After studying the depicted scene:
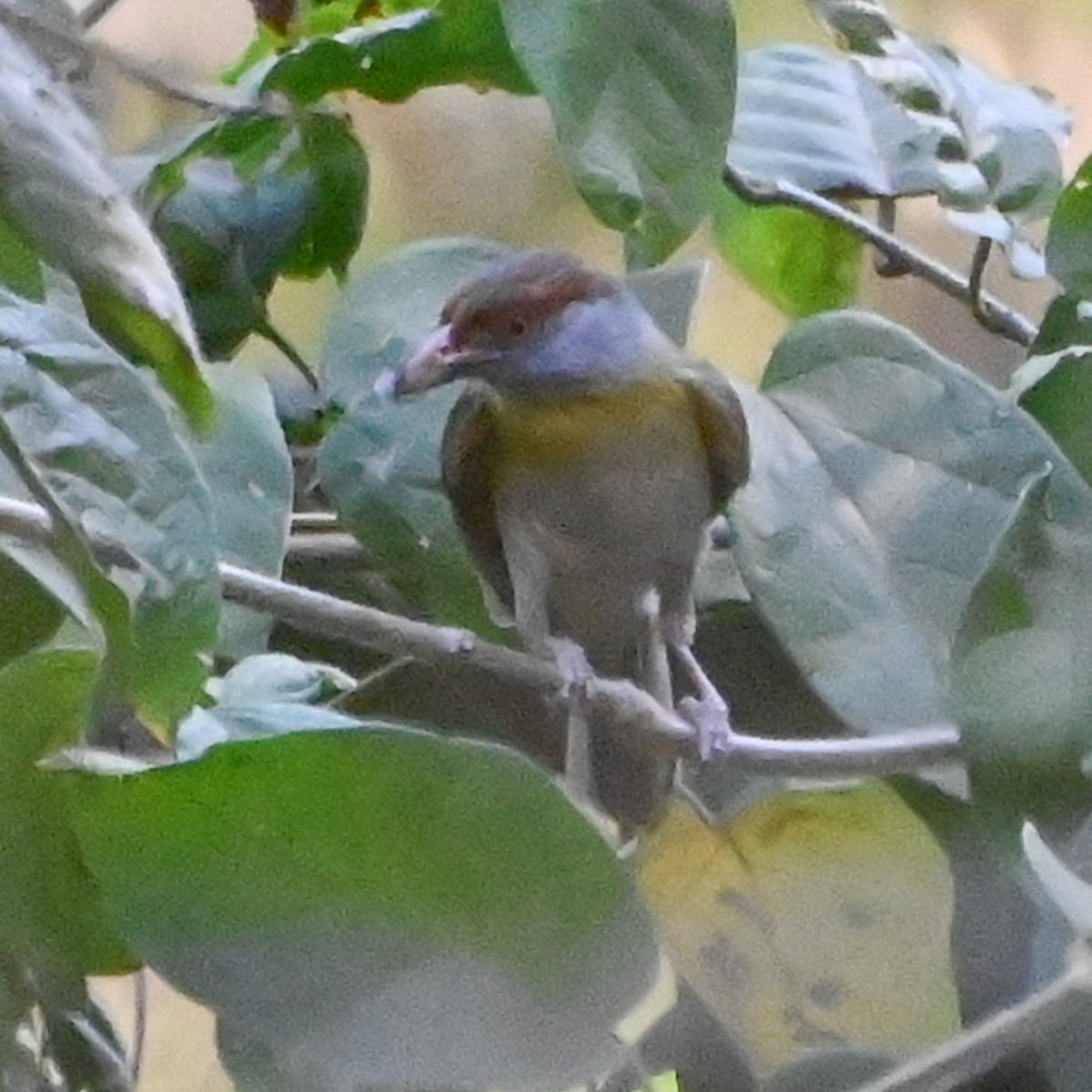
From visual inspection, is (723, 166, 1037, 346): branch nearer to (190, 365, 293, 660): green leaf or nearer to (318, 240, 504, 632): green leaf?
(318, 240, 504, 632): green leaf

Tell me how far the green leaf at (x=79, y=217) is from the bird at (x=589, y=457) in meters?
0.51

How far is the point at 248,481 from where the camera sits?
0.76 meters

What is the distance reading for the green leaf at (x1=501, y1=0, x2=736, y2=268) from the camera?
65 cm

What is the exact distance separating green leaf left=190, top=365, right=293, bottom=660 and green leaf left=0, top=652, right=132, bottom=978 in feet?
0.67

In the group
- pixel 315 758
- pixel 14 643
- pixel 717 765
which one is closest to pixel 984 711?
pixel 717 765

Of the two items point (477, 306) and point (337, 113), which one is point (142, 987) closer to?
point (477, 306)

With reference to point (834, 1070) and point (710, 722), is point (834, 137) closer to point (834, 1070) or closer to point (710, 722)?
point (710, 722)

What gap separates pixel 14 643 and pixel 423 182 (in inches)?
37.9

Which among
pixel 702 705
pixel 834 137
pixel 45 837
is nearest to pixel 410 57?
pixel 834 137

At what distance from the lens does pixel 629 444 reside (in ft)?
3.16

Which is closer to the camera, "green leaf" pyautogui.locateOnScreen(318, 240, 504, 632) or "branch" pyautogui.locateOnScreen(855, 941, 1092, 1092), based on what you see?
"branch" pyautogui.locateOnScreen(855, 941, 1092, 1092)

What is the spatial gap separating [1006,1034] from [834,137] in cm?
57

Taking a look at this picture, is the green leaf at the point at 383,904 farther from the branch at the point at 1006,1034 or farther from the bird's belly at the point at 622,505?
the bird's belly at the point at 622,505

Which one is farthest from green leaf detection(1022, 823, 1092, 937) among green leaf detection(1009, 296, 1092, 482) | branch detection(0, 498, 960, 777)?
green leaf detection(1009, 296, 1092, 482)
